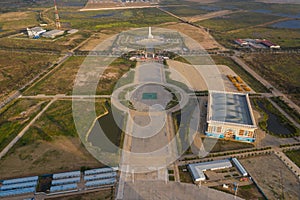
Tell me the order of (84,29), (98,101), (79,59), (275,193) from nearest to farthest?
(275,193), (98,101), (79,59), (84,29)

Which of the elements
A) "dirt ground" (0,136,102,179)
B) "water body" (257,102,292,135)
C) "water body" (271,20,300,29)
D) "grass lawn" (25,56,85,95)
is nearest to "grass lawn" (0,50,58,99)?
"grass lawn" (25,56,85,95)

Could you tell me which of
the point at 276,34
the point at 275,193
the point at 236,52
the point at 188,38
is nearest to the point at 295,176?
the point at 275,193

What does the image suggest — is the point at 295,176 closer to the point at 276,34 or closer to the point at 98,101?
the point at 98,101

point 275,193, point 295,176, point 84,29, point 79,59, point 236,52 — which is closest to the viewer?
point 275,193

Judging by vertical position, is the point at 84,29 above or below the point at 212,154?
above

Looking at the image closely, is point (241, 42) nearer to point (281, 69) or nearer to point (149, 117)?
point (281, 69)

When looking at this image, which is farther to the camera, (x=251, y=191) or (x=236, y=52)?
(x=236, y=52)
